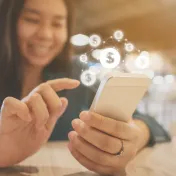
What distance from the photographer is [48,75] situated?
63 centimetres

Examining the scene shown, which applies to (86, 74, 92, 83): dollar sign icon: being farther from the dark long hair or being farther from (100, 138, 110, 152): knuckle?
(100, 138, 110, 152): knuckle

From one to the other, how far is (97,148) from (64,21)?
31cm

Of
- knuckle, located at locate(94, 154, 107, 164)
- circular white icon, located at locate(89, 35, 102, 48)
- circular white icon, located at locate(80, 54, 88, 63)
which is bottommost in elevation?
knuckle, located at locate(94, 154, 107, 164)

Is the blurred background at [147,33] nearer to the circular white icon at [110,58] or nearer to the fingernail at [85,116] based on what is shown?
the circular white icon at [110,58]

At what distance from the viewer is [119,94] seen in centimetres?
38

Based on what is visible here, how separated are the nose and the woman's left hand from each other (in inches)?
9.9

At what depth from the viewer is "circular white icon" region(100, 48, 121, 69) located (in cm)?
53

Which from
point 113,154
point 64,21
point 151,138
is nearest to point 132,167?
point 113,154

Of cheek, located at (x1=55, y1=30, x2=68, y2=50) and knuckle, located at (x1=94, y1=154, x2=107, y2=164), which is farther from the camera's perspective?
cheek, located at (x1=55, y1=30, x2=68, y2=50)

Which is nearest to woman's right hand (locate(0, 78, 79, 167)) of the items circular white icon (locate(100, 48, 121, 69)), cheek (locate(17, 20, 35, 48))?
circular white icon (locate(100, 48, 121, 69))

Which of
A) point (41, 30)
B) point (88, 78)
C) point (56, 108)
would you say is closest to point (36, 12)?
point (41, 30)

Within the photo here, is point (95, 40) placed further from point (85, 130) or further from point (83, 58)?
point (85, 130)

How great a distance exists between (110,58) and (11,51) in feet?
0.67

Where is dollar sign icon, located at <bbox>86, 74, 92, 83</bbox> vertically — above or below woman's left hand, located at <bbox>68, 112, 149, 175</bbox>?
above
